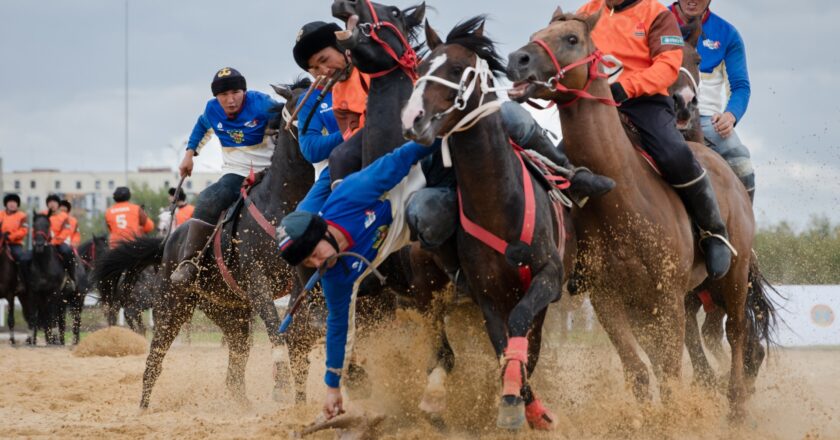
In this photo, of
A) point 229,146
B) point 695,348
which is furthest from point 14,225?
point 695,348

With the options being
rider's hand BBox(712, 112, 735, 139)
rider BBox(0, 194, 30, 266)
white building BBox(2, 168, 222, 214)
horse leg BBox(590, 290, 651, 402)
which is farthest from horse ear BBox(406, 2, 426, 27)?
white building BBox(2, 168, 222, 214)

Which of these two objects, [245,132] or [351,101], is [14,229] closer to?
[245,132]

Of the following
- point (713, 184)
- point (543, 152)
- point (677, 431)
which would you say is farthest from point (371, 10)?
point (677, 431)

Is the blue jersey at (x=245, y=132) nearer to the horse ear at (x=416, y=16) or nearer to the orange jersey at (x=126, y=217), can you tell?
the horse ear at (x=416, y=16)

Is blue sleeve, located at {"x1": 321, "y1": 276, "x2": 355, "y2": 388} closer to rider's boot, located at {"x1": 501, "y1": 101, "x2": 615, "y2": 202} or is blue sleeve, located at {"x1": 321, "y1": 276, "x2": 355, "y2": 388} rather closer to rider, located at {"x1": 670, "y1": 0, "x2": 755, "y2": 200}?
rider's boot, located at {"x1": 501, "y1": 101, "x2": 615, "y2": 202}

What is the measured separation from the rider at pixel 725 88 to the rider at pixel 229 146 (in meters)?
3.44

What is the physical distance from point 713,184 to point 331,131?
8.55 feet

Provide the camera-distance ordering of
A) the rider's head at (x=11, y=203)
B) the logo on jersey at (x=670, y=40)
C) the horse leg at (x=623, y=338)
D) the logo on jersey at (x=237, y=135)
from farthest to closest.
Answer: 1. the rider's head at (x=11, y=203)
2. the logo on jersey at (x=237, y=135)
3. the logo on jersey at (x=670, y=40)
4. the horse leg at (x=623, y=338)

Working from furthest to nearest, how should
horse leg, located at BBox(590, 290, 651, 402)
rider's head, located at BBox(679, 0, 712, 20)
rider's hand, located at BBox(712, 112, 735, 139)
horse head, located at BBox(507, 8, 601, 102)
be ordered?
1. rider's hand, located at BBox(712, 112, 735, 139)
2. rider's head, located at BBox(679, 0, 712, 20)
3. horse leg, located at BBox(590, 290, 651, 402)
4. horse head, located at BBox(507, 8, 601, 102)

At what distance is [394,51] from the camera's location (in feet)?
19.6

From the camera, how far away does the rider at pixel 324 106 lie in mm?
6547

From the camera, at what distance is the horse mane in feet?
17.5

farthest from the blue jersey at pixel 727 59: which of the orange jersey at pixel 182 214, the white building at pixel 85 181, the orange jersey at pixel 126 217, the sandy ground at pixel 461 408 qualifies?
the white building at pixel 85 181

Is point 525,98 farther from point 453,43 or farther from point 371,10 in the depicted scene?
point 371,10
